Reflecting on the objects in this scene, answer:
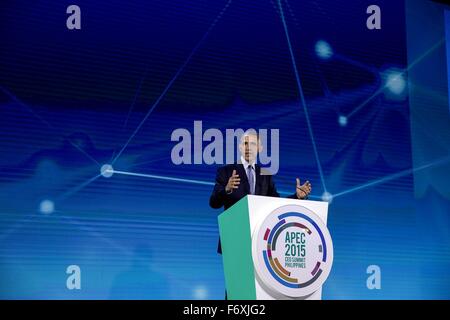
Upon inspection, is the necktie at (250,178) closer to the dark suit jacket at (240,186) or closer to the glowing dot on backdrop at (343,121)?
the dark suit jacket at (240,186)

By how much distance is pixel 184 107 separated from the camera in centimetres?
416

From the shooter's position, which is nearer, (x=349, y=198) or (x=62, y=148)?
(x=62, y=148)

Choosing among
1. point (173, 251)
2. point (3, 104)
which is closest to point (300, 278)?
point (173, 251)

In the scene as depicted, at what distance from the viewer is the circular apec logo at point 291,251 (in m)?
2.51

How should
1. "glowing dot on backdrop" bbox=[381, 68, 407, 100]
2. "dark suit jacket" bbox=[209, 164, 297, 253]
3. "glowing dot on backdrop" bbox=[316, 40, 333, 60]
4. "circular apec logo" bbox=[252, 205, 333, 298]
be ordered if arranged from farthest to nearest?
"glowing dot on backdrop" bbox=[381, 68, 407, 100] < "glowing dot on backdrop" bbox=[316, 40, 333, 60] < "dark suit jacket" bbox=[209, 164, 297, 253] < "circular apec logo" bbox=[252, 205, 333, 298]

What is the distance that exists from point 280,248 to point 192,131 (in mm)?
1716

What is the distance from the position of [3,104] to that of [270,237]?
2.09 meters

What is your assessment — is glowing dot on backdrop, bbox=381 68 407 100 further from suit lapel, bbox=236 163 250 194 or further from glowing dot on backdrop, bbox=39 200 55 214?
glowing dot on backdrop, bbox=39 200 55 214

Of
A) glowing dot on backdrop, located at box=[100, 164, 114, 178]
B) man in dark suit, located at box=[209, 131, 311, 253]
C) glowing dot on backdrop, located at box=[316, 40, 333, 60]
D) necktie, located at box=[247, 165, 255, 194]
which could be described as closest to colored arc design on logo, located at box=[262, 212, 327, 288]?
man in dark suit, located at box=[209, 131, 311, 253]

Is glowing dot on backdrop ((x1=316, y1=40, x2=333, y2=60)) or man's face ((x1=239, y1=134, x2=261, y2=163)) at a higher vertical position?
glowing dot on backdrop ((x1=316, y1=40, x2=333, y2=60))

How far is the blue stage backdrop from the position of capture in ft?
12.7

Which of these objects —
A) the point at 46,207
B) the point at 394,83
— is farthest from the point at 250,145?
the point at 394,83

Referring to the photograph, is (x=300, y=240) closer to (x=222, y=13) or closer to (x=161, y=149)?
(x=161, y=149)

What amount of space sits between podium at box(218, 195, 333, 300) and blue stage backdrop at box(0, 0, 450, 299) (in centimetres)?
144
